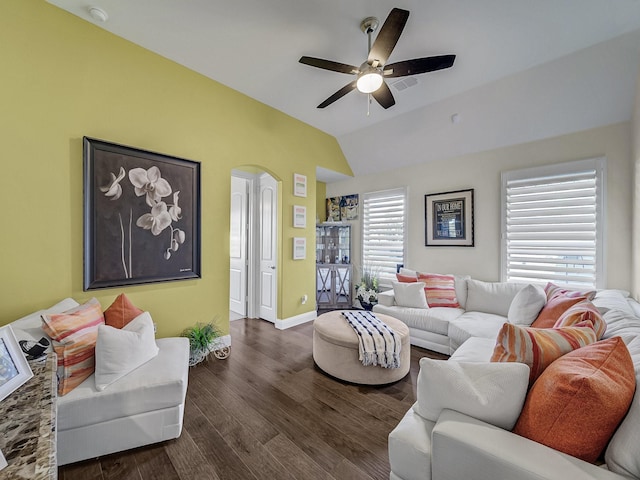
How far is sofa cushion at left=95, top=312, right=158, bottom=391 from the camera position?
165cm

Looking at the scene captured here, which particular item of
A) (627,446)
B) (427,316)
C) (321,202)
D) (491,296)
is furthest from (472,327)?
(321,202)

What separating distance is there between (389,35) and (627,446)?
2331 millimetres

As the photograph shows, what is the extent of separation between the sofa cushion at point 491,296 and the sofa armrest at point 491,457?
254 centimetres

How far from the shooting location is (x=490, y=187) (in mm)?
A: 3623

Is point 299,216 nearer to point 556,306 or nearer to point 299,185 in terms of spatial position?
point 299,185

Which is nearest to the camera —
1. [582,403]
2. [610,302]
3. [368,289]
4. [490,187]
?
[582,403]

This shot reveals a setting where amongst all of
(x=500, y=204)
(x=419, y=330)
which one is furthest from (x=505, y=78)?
(x=419, y=330)

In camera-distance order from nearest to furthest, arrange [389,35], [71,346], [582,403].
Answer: [582,403]
[71,346]
[389,35]

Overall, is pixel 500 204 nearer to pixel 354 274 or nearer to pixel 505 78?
pixel 505 78

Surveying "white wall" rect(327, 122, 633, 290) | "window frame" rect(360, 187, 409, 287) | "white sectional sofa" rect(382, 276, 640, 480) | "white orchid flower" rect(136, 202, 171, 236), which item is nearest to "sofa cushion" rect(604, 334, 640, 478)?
"white sectional sofa" rect(382, 276, 640, 480)

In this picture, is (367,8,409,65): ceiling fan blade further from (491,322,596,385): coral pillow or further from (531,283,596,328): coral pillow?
(531,283,596,328): coral pillow

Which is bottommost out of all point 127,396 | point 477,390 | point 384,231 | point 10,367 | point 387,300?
point 127,396

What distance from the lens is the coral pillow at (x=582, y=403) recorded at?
36.1 inches

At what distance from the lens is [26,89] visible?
1.95 m
